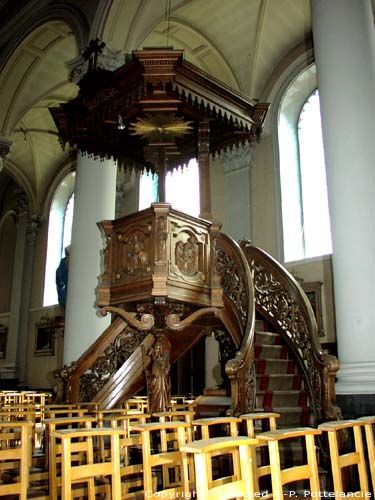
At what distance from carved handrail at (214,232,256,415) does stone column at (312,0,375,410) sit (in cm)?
76

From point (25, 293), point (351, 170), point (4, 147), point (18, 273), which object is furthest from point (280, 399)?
point (18, 273)

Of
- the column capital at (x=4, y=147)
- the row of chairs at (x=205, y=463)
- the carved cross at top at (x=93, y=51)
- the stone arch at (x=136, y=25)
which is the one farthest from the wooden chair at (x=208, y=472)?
the column capital at (x=4, y=147)

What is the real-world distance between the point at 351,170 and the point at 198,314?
195 cm

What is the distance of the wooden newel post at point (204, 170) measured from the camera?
5.55m

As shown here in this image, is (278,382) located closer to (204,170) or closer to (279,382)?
(279,382)

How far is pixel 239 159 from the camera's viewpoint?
10.6 meters

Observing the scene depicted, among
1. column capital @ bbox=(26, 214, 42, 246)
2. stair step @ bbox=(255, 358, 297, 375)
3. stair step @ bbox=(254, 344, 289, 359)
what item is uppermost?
column capital @ bbox=(26, 214, 42, 246)

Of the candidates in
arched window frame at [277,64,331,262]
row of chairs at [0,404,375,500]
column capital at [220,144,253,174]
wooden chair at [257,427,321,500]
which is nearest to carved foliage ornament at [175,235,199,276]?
row of chairs at [0,404,375,500]

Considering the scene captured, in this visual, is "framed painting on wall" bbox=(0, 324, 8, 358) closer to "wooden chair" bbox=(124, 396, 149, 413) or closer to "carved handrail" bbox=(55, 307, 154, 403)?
"wooden chair" bbox=(124, 396, 149, 413)

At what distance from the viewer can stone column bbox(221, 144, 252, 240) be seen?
10.2m

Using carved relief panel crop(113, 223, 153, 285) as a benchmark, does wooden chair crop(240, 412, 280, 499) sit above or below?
below

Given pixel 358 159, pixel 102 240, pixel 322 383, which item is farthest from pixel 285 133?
pixel 322 383

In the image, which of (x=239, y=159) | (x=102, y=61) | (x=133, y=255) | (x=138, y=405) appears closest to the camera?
(x=133, y=255)

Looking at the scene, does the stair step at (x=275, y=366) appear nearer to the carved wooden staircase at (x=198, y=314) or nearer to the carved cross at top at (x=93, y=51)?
the carved wooden staircase at (x=198, y=314)
